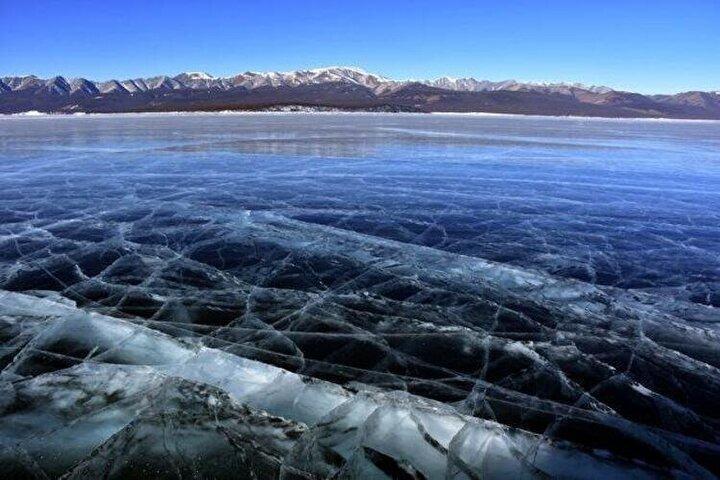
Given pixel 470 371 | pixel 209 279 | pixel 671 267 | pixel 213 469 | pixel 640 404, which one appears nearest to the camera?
pixel 213 469

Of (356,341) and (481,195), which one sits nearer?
(356,341)

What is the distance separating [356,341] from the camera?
148 inches

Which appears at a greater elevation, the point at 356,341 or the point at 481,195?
the point at 481,195

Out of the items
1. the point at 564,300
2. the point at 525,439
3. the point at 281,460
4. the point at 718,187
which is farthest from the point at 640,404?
the point at 718,187

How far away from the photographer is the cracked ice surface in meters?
2.52

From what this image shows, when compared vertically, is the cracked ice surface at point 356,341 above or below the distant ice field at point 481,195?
below

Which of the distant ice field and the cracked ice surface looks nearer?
the cracked ice surface

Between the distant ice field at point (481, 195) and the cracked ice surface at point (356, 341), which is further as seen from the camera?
the distant ice field at point (481, 195)

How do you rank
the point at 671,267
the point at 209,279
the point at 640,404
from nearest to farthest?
the point at 640,404
the point at 209,279
the point at 671,267

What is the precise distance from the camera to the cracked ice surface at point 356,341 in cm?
252

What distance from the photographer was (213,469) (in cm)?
233

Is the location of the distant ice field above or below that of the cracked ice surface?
above

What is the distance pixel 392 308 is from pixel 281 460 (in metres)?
2.15

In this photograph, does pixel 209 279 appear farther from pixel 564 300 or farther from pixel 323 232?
pixel 564 300
